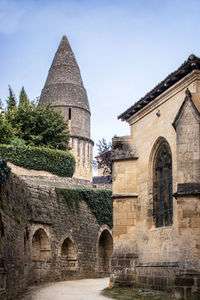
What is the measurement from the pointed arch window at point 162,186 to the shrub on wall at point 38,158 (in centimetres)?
1464

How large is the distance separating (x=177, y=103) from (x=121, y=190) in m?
3.87

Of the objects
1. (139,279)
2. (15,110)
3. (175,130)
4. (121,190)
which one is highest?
(15,110)

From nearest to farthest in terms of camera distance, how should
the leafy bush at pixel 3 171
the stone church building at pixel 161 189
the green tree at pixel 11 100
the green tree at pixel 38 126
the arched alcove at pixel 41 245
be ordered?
the leafy bush at pixel 3 171, the stone church building at pixel 161 189, the arched alcove at pixel 41 245, the green tree at pixel 38 126, the green tree at pixel 11 100

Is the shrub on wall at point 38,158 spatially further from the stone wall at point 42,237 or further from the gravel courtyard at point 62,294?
the gravel courtyard at point 62,294

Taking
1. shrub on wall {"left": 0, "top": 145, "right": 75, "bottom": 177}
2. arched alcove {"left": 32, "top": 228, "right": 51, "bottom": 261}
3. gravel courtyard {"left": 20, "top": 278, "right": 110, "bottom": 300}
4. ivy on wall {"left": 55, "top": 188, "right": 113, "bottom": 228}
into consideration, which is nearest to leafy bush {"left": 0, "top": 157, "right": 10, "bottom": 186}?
gravel courtyard {"left": 20, "top": 278, "right": 110, "bottom": 300}

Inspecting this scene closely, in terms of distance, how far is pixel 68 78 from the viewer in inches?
1590

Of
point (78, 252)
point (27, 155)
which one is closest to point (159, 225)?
point (78, 252)

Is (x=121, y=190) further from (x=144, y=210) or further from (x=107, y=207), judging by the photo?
(x=107, y=207)

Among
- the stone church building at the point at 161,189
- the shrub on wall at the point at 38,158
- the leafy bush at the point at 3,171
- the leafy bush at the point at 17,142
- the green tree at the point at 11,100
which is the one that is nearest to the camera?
the leafy bush at the point at 3,171

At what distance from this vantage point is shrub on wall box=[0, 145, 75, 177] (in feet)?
93.2

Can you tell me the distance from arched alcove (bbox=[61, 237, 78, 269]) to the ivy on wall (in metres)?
1.56

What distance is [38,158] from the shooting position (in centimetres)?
2888

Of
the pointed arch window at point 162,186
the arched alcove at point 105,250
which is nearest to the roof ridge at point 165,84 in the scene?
the pointed arch window at point 162,186

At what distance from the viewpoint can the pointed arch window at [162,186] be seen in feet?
46.5
